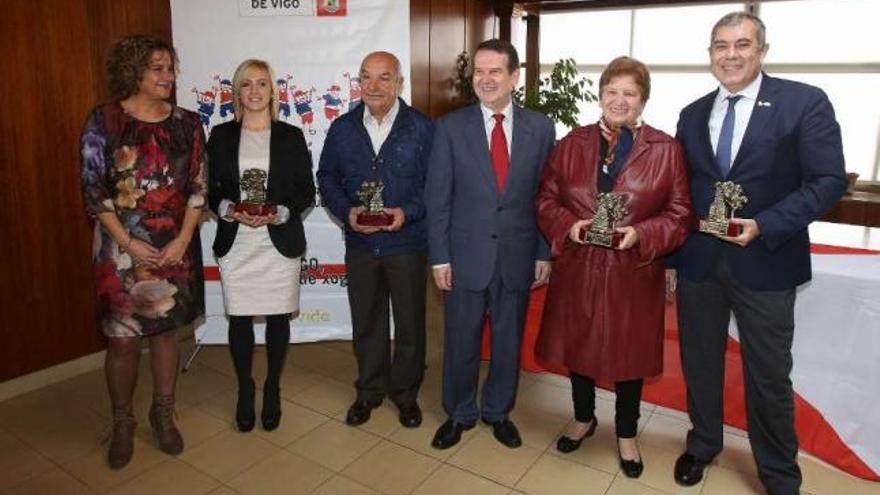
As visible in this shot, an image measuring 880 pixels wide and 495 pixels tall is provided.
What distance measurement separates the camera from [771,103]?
2.12 m

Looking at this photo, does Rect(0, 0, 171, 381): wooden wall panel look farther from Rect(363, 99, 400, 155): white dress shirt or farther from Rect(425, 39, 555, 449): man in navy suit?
Rect(425, 39, 555, 449): man in navy suit

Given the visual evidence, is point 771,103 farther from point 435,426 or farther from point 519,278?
point 435,426

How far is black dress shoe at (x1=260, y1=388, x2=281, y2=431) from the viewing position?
2906mm

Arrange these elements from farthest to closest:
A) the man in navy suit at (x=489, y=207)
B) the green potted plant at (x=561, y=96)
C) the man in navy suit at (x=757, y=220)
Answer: the green potted plant at (x=561, y=96) < the man in navy suit at (x=489, y=207) < the man in navy suit at (x=757, y=220)

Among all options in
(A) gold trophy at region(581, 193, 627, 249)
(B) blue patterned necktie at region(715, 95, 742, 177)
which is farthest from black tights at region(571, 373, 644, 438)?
(B) blue patterned necktie at region(715, 95, 742, 177)

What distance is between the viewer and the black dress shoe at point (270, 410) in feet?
9.53

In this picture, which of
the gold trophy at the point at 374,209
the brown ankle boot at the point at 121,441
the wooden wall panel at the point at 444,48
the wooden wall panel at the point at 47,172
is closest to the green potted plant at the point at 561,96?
the wooden wall panel at the point at 444,48

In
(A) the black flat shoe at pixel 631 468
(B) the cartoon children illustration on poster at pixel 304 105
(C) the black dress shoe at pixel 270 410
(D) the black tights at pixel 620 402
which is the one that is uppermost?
(B) the cartoon children illustration on poster at pixel 304 105

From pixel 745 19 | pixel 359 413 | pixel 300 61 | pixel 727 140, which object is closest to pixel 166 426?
pixel 359 413

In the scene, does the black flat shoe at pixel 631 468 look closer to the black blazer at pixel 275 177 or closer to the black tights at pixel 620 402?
the black tights at pixel 620 402

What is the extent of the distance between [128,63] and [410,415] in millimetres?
1913

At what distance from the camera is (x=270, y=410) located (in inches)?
115

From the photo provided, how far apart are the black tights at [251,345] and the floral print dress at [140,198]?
0.27 m

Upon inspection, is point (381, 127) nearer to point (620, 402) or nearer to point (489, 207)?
point (489, 207)
